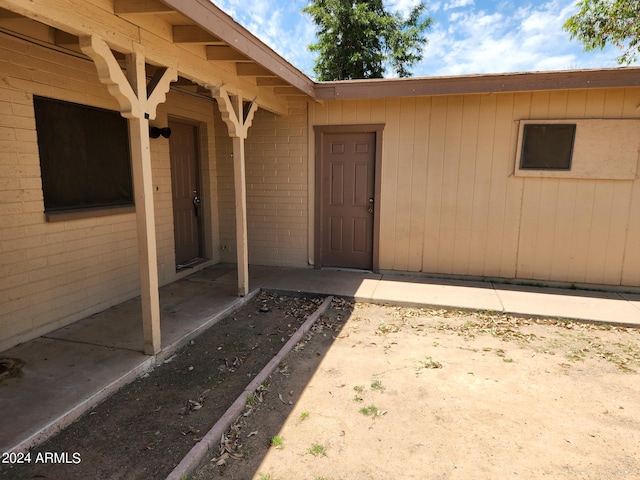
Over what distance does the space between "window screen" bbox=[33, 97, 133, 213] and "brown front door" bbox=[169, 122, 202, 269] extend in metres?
1.10

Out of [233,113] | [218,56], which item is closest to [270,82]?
[233,113]

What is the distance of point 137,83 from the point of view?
288 cm

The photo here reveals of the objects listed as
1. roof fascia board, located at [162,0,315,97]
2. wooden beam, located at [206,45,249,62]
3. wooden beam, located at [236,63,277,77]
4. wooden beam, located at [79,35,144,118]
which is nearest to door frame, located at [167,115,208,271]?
wooden beam, located at [236,63,277,77]

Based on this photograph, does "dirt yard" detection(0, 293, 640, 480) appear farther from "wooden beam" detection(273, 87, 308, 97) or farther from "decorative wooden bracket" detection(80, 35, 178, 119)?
"wooden beam" detection(273, 87, 308, 97)

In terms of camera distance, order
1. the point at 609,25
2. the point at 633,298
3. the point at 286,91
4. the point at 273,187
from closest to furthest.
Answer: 1. the point at 633,298
2. the point at 286,91
3. the point at 273,187
4. the point at 609,25

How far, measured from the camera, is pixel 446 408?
2719mm

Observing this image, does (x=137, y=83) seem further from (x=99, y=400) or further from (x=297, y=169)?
(x=297, y=169)

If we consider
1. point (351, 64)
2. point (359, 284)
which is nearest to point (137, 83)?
point (359, 284)

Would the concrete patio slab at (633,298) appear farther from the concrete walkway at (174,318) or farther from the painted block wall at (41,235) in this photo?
the painted block wall at (41,235)

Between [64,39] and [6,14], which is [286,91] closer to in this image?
[64,39]

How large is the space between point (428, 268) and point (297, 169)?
101 inches

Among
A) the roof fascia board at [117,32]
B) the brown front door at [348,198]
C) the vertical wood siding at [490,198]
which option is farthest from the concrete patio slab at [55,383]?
the vertical wood siding at [490,198]

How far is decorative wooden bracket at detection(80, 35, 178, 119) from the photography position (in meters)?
2.54

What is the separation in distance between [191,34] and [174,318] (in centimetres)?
274
